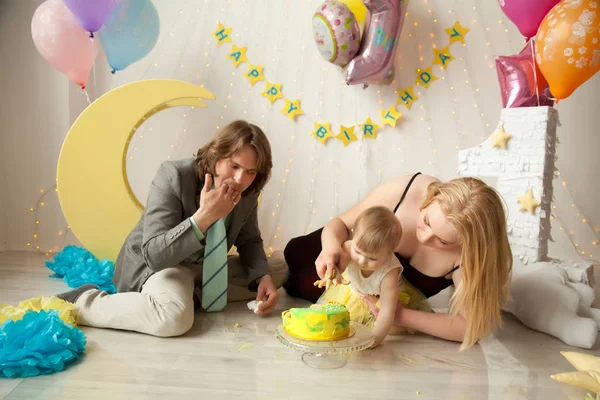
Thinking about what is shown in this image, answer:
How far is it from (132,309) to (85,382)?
0.38 meters

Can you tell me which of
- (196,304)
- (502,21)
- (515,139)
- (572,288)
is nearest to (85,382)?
(196,304)

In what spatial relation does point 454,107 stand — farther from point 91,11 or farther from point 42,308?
point 42,308

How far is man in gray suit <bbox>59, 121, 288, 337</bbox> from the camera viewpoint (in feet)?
5.87

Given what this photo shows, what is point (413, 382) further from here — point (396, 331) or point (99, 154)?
point (99, 154)

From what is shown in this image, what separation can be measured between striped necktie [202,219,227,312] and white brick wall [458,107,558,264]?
1126 mm

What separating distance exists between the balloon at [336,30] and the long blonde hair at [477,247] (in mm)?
1057

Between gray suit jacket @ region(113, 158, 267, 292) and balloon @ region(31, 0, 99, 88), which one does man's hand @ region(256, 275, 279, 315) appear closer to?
gray suit jacket @ region(113, 158, 267, 292)

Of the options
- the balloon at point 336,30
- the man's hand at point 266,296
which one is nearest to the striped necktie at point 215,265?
the man's hand at point 266,296

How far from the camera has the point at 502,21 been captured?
9.46 ft

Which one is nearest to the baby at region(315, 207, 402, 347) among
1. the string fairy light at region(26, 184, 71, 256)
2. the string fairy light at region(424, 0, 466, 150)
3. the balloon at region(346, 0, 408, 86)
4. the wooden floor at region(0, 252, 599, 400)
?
the wooden floor at region(0, 252, 599, 400)

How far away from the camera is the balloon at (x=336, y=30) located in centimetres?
252

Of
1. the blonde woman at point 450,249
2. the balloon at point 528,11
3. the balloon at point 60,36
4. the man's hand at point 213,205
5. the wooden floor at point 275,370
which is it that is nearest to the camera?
the wooden floor at point 275,370

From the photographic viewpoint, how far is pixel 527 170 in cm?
233

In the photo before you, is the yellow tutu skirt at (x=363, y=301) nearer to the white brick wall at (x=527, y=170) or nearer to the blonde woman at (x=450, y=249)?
the blonde woman at (x=450, y=249)
